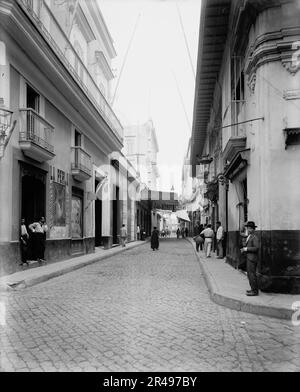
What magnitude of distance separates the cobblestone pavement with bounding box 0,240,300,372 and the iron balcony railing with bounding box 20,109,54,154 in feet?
13.9

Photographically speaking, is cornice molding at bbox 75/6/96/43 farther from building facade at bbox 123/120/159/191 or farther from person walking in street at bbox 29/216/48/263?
building facade at bbox 123/120/159/191

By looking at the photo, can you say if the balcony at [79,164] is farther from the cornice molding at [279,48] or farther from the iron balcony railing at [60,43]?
the cornice molding at [279,48]

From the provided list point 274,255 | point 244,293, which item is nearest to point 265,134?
point 274,255

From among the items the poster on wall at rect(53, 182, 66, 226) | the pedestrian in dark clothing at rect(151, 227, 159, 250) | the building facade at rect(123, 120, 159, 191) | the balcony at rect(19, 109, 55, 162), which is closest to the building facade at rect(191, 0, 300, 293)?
the balcony at rect(19, 109, 55, 162)

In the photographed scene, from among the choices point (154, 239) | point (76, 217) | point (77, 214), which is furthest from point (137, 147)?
point (76, 217)

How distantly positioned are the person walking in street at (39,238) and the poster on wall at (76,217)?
4015mm

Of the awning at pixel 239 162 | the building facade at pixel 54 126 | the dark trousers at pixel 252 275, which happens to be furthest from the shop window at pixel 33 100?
the dark trousers at pixel 252 275

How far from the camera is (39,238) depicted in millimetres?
12617

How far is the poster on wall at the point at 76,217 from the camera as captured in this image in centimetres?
1736

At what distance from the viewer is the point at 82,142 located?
18.4 metres

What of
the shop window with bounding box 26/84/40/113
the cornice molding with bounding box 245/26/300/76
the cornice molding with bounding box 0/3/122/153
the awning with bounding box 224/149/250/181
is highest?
the cornice molding with bounding box 0/3/122/153

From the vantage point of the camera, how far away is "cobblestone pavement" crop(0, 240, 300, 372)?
14.2 ft

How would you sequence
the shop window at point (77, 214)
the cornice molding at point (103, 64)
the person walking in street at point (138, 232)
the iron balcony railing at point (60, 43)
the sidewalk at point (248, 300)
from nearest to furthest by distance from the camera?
the sidewalk at point (248, 300)
the iron balcony railing at point (60, 43)
the shop window at point (77, 214)
the cornice molding at point (103, 64)
the person walking in street at point (138, 232)
